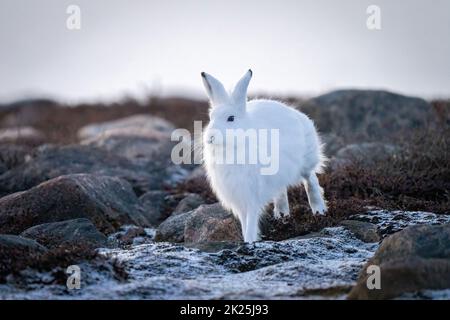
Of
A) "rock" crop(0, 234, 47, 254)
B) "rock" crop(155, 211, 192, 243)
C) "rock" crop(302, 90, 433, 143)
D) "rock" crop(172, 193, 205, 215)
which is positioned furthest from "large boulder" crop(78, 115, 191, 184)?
"rock" crop(0, 234, 47, 254)

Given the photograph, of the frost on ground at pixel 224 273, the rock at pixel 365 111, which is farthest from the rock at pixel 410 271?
the rock at pixel 365 111

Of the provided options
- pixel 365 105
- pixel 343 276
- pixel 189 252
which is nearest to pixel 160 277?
pixel 189 252

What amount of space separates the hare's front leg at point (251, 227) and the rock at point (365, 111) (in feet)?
25.6

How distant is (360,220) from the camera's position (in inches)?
336

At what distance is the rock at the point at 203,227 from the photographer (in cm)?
852

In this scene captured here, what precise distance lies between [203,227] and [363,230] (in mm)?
1839

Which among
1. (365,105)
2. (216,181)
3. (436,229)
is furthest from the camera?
(365,105)

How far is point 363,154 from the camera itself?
466 inches

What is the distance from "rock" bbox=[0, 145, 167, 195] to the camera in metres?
11.9

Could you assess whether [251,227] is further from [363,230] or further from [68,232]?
[68,232]

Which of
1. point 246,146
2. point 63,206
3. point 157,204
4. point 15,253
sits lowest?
point 157,204

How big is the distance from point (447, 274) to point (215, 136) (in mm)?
3162

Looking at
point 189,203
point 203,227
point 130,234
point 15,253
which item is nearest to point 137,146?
point 189,203

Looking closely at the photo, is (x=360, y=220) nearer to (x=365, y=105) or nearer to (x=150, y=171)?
(x=150, y=171)
